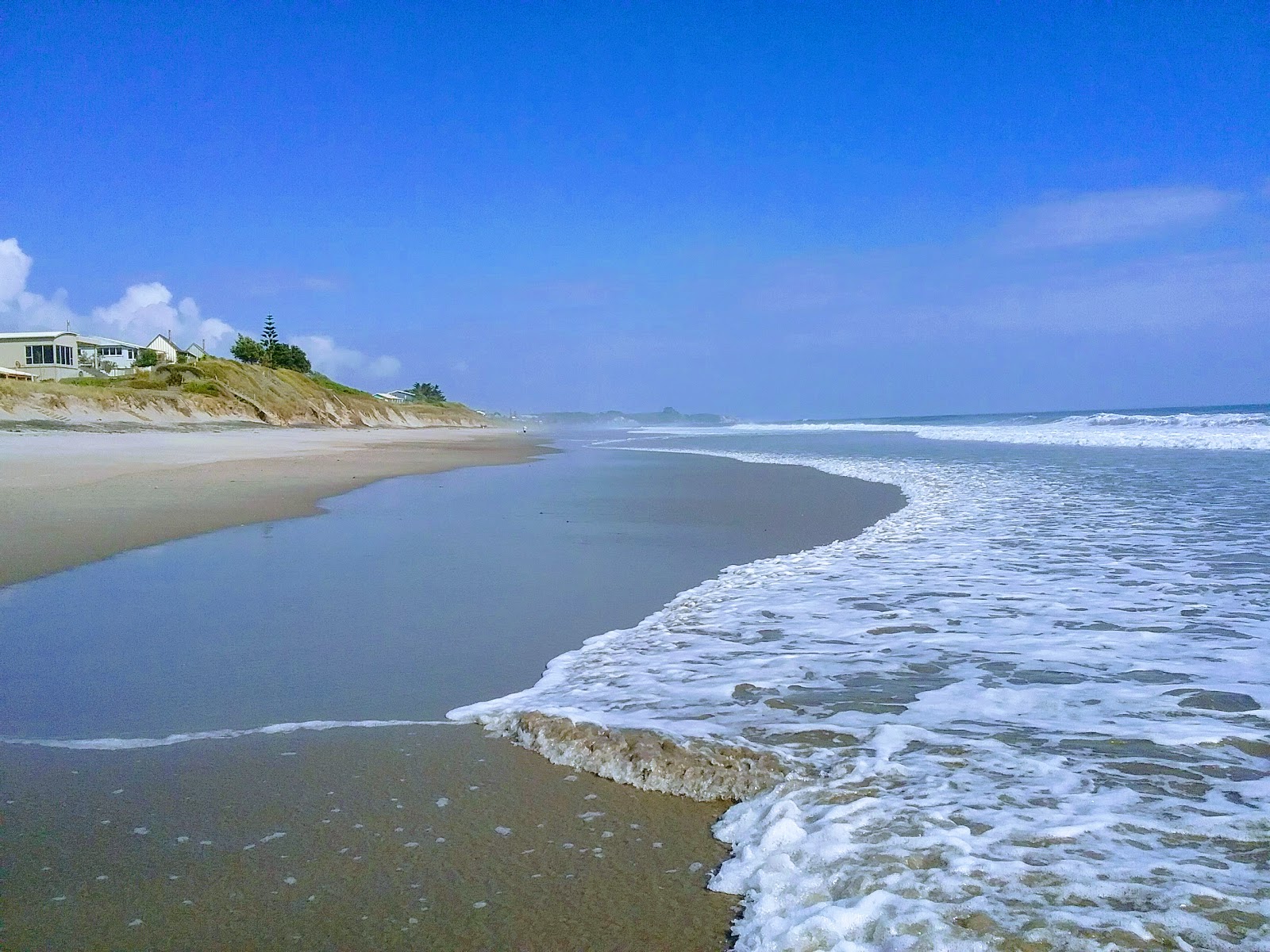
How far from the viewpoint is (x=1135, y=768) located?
3.29 metres

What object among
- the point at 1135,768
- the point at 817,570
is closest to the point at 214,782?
the point at 1135,768

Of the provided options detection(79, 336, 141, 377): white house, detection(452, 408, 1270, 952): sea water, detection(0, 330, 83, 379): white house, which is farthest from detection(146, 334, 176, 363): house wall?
detection(452, 408, 1270, 952): sea water

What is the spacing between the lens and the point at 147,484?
13094 millimetres

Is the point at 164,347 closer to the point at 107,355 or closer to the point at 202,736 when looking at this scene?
the point at 107,355

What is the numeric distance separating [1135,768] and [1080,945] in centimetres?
139

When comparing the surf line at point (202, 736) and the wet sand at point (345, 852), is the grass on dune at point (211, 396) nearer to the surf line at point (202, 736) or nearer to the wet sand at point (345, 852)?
the surf line at point (202, 736)

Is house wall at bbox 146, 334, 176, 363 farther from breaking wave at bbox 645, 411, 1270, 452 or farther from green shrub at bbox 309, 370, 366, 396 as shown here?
breaking wave at bbox 645, 411, 1270, 452

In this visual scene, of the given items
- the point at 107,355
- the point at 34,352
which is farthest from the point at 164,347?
the point at 34,352

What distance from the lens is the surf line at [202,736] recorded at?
360cm

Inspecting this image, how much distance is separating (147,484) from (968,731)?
1320 centimetres

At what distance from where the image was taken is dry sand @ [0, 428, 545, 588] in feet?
27.7

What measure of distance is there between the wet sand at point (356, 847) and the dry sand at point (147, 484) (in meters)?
4.62

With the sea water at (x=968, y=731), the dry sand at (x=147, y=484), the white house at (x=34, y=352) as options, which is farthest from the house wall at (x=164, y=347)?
the sea water at (x=968, y=731)

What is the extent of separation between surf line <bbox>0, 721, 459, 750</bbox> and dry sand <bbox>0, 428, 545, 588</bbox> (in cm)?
384
